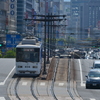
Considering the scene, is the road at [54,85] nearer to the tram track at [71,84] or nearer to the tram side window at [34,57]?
the tram track at [71,84]

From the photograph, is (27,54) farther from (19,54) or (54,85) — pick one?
(54,85)

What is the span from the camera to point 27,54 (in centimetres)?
3709

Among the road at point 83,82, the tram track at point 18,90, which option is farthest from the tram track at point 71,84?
the tram track at point 18,90

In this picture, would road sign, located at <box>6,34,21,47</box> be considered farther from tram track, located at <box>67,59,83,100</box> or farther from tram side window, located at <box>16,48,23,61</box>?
tram side window, located at <box>16,48,23,61</box>

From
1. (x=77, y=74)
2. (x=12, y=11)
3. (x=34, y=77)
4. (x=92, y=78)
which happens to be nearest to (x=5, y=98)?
(x=92, y=78)

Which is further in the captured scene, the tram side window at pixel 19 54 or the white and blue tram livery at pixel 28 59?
the tram side window at pixel 19 54

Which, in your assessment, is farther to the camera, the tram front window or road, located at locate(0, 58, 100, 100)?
the tram front window

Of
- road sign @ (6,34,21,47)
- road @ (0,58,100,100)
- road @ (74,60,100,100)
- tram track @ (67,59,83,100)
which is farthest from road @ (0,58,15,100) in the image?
road sign @ (6,34,21,47)

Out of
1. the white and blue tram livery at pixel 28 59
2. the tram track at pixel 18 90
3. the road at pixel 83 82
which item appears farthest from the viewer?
the white and blue tram livery at pixel 28 59

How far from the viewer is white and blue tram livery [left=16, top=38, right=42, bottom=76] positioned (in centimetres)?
3659

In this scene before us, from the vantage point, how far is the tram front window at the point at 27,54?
3688cm

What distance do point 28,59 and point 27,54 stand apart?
Result: 1.52 feet

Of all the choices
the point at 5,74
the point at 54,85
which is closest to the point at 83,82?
the point at 54,85

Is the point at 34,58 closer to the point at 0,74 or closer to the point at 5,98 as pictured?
the point at 0,74
